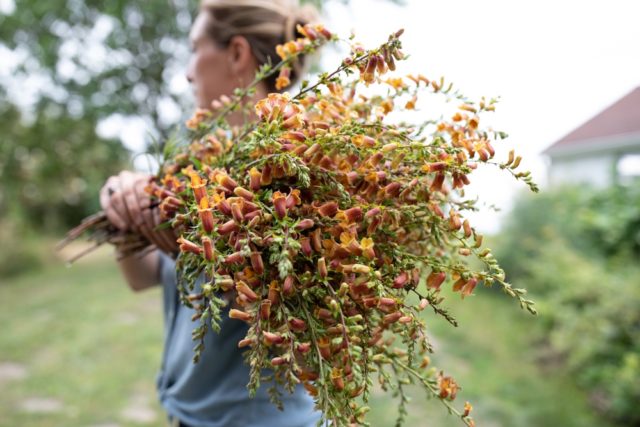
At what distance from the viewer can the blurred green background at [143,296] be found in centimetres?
404

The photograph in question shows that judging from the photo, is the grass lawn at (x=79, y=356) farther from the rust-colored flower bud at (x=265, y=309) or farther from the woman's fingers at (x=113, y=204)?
the rust-colored flower bud at (x=265, y=309)

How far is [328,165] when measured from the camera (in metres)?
0.90

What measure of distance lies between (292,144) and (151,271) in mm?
1180

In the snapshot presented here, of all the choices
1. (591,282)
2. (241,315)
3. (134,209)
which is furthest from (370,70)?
(591,282)

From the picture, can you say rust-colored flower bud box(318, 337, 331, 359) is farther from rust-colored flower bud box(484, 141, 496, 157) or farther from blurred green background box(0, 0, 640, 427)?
blurred green background box(0, 0, 640, 427)

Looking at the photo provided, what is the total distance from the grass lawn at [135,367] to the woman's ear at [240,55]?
2981mm

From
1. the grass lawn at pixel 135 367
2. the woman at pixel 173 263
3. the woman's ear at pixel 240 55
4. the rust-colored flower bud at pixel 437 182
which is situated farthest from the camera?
the grass lawn at pixel 135 367

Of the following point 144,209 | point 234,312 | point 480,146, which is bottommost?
point 234,312

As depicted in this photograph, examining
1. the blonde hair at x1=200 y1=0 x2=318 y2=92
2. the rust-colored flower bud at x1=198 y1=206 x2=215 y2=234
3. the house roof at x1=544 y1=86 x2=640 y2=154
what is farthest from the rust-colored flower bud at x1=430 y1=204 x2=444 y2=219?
the house roof at x1=544 y1=86 x2=640 y2=154

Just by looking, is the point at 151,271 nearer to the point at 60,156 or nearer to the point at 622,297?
the point at 622,297

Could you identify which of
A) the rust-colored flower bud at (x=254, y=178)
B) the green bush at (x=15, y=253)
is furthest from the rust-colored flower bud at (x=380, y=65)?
the green bush at (x=15, y=253)

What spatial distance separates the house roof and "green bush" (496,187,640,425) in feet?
4.28

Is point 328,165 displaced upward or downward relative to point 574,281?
upward

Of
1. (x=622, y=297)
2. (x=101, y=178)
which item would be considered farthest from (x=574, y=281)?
(x=101, y=178)
